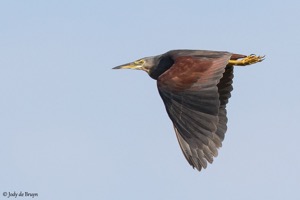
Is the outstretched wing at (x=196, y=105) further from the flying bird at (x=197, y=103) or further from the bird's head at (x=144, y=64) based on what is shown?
the bird's head at (x=144, y=64)

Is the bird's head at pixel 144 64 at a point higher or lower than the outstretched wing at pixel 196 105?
higher

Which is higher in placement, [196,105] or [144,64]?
[144,64]

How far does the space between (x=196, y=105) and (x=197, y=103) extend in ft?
0.15

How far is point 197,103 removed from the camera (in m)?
22.3

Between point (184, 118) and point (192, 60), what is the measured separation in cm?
197

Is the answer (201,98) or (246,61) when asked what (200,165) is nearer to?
(201,98)

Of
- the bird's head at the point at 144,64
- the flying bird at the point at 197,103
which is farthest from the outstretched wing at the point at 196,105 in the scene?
the bird's head at the point at 144,64

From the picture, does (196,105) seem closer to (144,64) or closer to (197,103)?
(197,103)

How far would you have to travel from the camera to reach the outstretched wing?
2219 cm

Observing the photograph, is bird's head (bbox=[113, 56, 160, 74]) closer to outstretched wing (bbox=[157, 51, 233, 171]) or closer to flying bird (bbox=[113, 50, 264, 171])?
flying bird (bbox=[113, 50, 264, 171])

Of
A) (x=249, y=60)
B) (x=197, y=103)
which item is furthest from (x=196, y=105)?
(x=249, y=60)

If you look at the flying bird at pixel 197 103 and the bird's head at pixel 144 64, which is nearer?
the flying bird at pixel 197 103

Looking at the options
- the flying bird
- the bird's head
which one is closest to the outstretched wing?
the flying bird

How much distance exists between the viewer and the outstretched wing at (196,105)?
22188 millimetres
